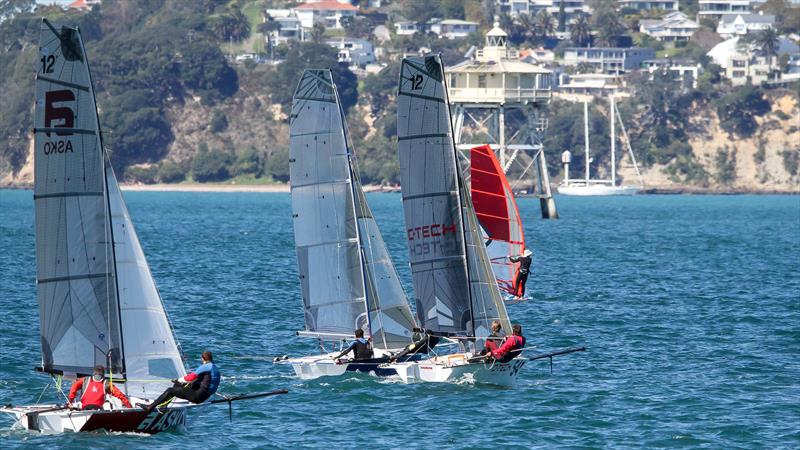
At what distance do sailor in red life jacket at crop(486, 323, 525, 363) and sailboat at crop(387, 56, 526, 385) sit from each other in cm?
134

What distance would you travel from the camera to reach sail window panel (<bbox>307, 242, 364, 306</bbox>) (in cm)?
3634

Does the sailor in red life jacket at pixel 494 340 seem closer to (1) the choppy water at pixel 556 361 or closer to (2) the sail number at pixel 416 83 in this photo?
(1) the choppy water at pixel 556 361

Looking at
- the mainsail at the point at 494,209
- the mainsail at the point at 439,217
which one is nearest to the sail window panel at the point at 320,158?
the mainsail at the point at 439,217

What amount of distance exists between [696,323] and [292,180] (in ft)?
59.3

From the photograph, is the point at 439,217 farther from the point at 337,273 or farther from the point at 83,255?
the point at 83,255

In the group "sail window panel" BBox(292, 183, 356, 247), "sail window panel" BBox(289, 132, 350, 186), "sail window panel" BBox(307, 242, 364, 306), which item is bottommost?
"sail window panel" BBox(307, 242, 364, 306)

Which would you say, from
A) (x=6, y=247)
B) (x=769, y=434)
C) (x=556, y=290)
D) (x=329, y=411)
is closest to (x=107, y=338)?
(x=329, y=411)

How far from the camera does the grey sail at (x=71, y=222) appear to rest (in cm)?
2662

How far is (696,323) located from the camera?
162ft

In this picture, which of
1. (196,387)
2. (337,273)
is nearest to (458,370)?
(337,273)

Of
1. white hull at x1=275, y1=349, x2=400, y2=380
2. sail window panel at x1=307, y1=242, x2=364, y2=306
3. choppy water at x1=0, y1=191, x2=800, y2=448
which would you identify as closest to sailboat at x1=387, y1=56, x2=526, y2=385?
white hull at x1=275, y1=349, x2=400, y2=380

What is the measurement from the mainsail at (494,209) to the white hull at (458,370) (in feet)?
58.4

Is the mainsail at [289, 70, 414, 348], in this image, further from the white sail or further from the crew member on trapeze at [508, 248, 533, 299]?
the crew member on trapeze at [508, 248, 533, 299]

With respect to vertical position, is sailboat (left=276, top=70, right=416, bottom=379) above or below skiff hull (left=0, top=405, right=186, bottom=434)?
above
